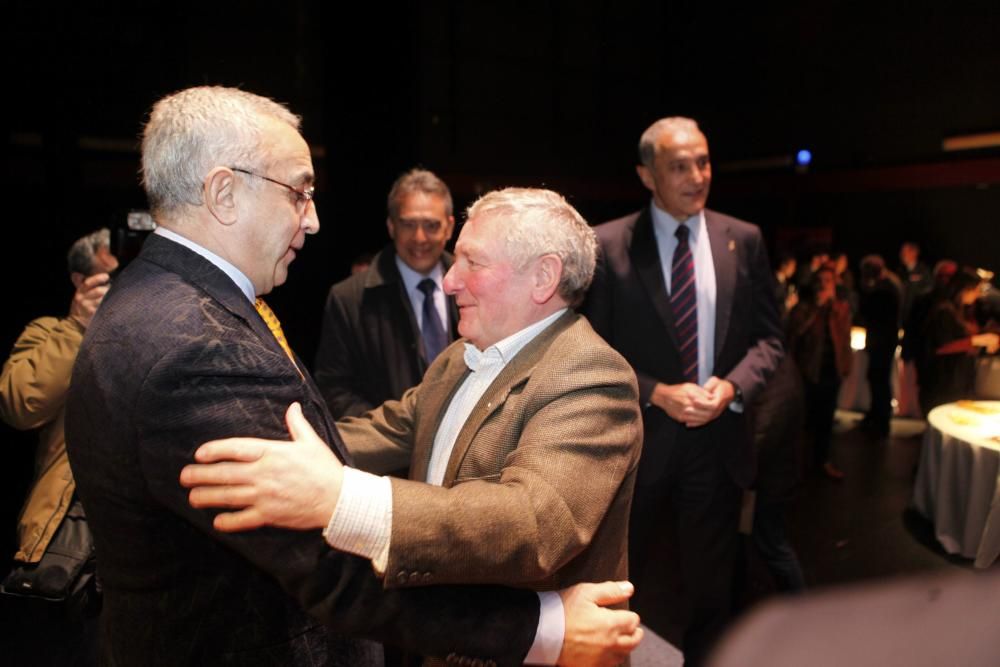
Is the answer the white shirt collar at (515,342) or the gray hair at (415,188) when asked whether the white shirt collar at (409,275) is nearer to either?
the gray hair at (415,188)

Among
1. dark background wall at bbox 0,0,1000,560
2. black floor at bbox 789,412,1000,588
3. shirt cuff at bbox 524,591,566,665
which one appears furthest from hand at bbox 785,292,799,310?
shirt cuff at bbox 524,591,566,665

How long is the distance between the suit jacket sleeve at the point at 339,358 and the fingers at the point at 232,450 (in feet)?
5.93

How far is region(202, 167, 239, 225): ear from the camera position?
1.12 m

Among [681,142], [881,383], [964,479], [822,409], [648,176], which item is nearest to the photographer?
[681,142]

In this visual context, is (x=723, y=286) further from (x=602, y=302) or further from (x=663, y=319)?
(x=602, y=302)

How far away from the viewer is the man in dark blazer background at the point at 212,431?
3.22 feet

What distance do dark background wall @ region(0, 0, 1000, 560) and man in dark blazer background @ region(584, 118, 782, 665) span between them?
66.0 inches

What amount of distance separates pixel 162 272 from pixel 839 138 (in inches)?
373

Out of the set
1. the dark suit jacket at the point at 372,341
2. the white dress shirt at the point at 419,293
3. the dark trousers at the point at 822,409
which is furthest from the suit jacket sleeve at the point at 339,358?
the dark trousers at the point at 822,409

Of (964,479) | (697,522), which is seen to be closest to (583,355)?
(697,522)

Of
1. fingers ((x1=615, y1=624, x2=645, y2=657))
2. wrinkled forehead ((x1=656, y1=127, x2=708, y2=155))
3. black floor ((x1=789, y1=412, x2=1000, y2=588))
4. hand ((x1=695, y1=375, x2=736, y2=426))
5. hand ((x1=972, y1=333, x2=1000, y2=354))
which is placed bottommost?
black floor ((x1=789, y1=412, x2=1000, y2=588))

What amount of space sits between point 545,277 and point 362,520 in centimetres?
63

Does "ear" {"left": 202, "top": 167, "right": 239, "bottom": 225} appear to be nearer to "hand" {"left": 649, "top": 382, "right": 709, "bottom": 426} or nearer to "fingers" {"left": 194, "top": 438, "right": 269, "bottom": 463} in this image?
"fingers" {"left": 194, "top": 438, "right": 269, "bottom": 463}

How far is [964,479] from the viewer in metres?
3.69
